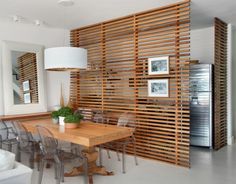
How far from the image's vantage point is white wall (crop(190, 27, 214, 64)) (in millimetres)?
5742

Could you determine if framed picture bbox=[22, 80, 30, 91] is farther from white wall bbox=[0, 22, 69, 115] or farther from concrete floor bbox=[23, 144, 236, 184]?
concrete floor bbox=[23, 144, 236, 184]

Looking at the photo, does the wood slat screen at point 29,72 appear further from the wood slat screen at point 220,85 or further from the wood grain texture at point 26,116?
the wood slat screen at point 220,85

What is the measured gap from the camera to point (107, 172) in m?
3.74

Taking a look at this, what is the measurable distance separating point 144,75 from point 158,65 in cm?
35

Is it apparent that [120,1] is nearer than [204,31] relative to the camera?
Yes

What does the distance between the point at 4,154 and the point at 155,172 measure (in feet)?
7.77

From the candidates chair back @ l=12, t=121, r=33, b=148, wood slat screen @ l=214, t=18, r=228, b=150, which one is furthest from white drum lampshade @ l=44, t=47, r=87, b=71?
wood slat screen @ l=214, t=18, r=228, b=150

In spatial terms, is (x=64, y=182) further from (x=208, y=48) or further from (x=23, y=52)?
(x=208, y=48)

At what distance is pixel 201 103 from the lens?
520 cm

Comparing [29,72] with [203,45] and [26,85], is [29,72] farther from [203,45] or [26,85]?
[203,45]

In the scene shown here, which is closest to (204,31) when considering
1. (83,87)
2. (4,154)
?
(83,87)

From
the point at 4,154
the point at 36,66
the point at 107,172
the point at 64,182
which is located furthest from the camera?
the point at 36,66

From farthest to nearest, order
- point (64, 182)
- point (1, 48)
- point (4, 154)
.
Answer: point (1, 48) → point (64, 182) → point (4, 154)

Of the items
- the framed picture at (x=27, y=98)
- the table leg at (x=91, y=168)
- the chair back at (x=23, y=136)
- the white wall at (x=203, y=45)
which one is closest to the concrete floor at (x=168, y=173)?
the table leg at (x=91, y=168)
